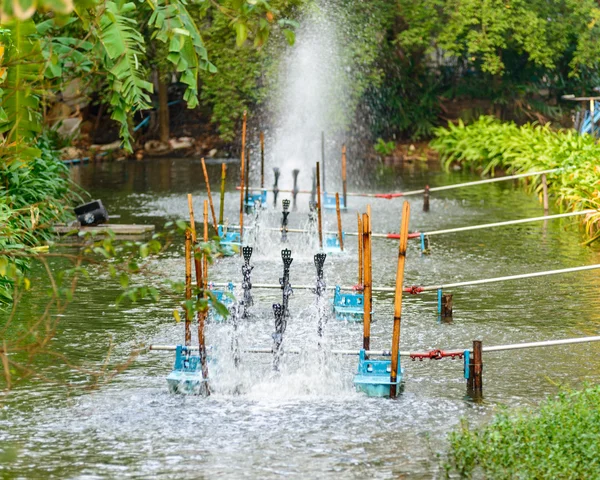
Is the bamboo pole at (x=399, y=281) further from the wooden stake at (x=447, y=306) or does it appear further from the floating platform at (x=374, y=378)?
the wooden stake at (x=447, y=306)

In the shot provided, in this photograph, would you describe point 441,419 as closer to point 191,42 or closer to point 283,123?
point 191,42

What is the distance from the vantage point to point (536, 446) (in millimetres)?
7449

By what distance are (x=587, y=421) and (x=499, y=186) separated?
18.6 meters

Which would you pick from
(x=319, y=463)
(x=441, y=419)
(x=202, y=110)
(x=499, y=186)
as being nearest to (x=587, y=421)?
(x=441, y=419)

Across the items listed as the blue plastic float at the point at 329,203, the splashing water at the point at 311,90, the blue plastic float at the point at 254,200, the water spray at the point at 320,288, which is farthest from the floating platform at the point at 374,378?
the splashing water at the point at 311,90

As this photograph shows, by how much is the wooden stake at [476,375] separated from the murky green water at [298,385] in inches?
4.3

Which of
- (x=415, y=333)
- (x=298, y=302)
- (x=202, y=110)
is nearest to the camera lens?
(x=415, y=333)

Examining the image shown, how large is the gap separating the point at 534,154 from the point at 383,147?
873 cm

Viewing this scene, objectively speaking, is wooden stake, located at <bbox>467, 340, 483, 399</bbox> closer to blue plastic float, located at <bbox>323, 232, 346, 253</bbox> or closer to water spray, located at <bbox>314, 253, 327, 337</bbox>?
water spray, located at <bbox>314, 253, 327, 337</bbox>

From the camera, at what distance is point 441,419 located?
876 cm

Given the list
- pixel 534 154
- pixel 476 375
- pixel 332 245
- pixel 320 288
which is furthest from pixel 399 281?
pixel 534 154

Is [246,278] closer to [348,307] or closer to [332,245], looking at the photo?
[348,307]

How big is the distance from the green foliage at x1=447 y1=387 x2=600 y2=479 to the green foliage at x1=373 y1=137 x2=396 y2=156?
25.9 meters

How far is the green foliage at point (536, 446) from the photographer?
7137 mm
